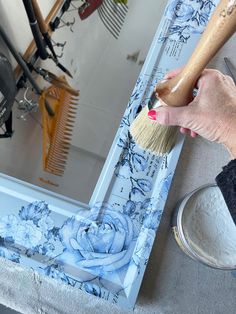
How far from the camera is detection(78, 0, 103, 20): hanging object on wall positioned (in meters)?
0.91

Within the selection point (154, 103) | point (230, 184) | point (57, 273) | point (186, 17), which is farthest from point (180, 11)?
point (57, 273)

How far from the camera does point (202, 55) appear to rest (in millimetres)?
369

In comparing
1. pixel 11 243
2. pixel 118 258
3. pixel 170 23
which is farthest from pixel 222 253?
pixel 170 23

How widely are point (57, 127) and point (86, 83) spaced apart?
6.5 inches

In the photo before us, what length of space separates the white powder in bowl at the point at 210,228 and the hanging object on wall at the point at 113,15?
691 mm

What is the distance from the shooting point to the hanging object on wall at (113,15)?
965 mm

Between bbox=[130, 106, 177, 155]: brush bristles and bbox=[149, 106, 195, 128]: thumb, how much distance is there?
0.03 metres

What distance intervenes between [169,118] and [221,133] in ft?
0.23

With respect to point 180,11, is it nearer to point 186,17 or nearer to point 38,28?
point 186,17

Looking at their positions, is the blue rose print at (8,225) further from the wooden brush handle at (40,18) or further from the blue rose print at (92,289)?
the wooden brush handle at (40,18)

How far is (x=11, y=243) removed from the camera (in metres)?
0.44

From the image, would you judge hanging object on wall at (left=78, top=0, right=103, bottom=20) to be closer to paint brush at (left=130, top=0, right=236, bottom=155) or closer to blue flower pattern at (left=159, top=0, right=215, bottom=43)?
blue flower pattern at (left=159, top=0, right=215, bottom=43)

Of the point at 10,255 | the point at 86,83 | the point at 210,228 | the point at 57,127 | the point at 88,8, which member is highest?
the point at 88,8

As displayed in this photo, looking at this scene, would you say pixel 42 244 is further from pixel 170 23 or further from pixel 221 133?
pixel 170 23
